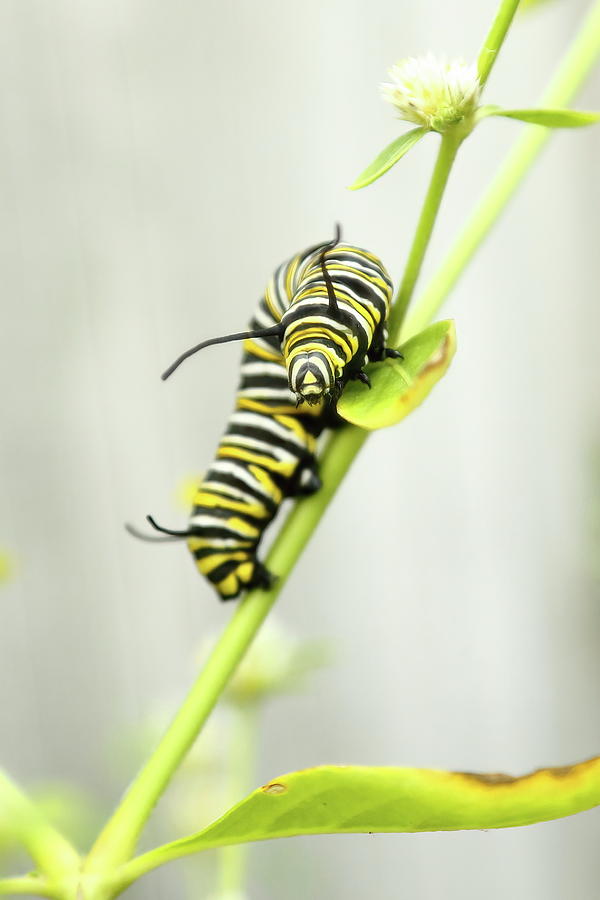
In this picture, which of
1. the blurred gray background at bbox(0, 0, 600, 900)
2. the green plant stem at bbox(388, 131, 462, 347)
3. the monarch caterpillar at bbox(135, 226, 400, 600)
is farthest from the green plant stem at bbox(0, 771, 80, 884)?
the blurred gray background at bbox(0, 0, 600, 900)

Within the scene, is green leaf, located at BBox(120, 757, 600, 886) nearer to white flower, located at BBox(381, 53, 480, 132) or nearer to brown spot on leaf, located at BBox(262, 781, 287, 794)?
brown spot on leaf, located at BBox(262, 781, 287, 794)

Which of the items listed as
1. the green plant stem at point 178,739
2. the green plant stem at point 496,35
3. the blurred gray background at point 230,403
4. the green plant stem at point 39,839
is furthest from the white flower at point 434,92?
the blurred gray background at point 230,403

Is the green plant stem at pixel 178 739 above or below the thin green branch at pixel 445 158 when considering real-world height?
below

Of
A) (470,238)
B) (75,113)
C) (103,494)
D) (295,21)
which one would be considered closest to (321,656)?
(470,238)

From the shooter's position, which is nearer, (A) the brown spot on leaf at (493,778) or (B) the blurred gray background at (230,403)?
(A) the brown spot on leaf at (493,778)

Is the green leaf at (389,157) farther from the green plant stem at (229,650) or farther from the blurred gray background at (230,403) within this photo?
the blurred gray background at (230,403)

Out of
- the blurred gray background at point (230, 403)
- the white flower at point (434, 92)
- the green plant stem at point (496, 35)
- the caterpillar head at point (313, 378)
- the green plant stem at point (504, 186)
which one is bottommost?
the blurred gray background at point (230, 403)
